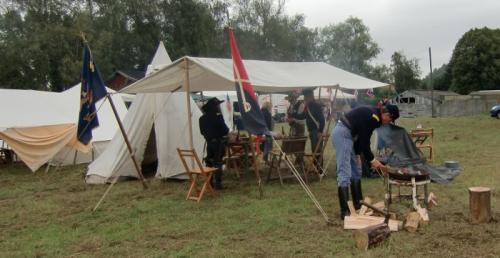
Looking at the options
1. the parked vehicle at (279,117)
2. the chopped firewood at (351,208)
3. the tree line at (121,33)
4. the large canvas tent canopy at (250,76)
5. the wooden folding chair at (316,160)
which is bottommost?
the chopped firewood at (351,208)

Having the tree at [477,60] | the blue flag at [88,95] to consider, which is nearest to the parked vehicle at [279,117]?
the blue flag at [88,95]

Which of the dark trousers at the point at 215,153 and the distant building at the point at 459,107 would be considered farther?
the distant building at the point at 459,107

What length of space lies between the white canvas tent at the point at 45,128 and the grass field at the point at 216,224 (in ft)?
7.03

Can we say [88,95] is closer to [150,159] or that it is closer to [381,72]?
[150,159]

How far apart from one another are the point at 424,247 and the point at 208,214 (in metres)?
2.69

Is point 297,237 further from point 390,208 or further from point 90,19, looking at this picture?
point 90,19

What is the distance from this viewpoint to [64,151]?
11.4 meters

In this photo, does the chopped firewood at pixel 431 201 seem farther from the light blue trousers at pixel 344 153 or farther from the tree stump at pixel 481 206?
the light blue trousers at pixel 344 153

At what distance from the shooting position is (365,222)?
16.0 feet

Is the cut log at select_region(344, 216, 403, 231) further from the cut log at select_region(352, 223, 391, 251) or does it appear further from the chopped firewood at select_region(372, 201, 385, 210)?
the chopped firewood at select_region(372, 201, 385, 210)

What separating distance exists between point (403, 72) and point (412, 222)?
53.2 meters

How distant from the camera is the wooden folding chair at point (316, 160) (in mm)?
8141

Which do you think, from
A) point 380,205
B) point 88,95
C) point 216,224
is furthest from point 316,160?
point 88,95

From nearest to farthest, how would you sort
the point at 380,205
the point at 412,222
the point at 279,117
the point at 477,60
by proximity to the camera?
the point at 412,222
the point at 380,205
the point at 279,117
the point at 477,60
